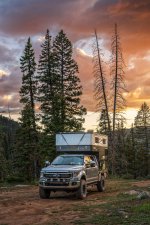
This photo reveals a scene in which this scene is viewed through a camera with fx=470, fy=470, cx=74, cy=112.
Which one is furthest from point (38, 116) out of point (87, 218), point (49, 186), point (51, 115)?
point (87, 218)

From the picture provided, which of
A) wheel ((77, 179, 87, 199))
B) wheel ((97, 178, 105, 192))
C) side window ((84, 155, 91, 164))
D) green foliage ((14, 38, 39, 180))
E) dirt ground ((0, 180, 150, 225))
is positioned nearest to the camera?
dirt ground ((0, 180, 150, 225))

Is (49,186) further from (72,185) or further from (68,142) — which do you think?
(68,142)

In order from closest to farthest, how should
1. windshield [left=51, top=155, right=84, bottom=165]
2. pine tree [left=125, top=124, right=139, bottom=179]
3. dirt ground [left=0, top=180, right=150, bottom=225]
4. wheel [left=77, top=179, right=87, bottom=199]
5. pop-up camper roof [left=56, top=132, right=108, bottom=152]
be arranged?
dirt ground [left=0, top=180, right=150, bottom=225]
wheel [left=77, top=179, right=87, bottom=199]
windshield [left=51, top=155, right=84, bottom=165]
pop-up camper roof [left=56, top=132, right=108, bottom=152]
pine tree [left=125, top=124, right=139, bottom=179]

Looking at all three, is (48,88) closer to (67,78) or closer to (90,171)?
(67,78)

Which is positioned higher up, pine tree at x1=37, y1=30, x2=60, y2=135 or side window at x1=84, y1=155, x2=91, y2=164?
pine tree at x1=37, y1=30, x2=60, y2=135

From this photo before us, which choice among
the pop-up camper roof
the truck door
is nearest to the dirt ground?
the truck door

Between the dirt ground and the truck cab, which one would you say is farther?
the truck cab

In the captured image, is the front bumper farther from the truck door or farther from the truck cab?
the truck door

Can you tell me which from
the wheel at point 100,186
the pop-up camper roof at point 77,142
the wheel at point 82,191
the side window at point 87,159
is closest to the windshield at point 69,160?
the side window at point 87,159

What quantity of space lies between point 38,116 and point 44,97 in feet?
10.2

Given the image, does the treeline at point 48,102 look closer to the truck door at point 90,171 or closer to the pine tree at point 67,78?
the pine tree at point 67,78

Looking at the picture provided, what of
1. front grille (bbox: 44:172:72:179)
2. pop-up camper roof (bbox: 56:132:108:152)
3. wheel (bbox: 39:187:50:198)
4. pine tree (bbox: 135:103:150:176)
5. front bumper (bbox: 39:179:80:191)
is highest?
pine tree (bbox: 135:103:150:176)

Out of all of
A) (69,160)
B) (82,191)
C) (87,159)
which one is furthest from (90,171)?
(82,191)

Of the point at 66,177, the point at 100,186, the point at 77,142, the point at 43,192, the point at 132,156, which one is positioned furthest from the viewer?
the point at 132,156
